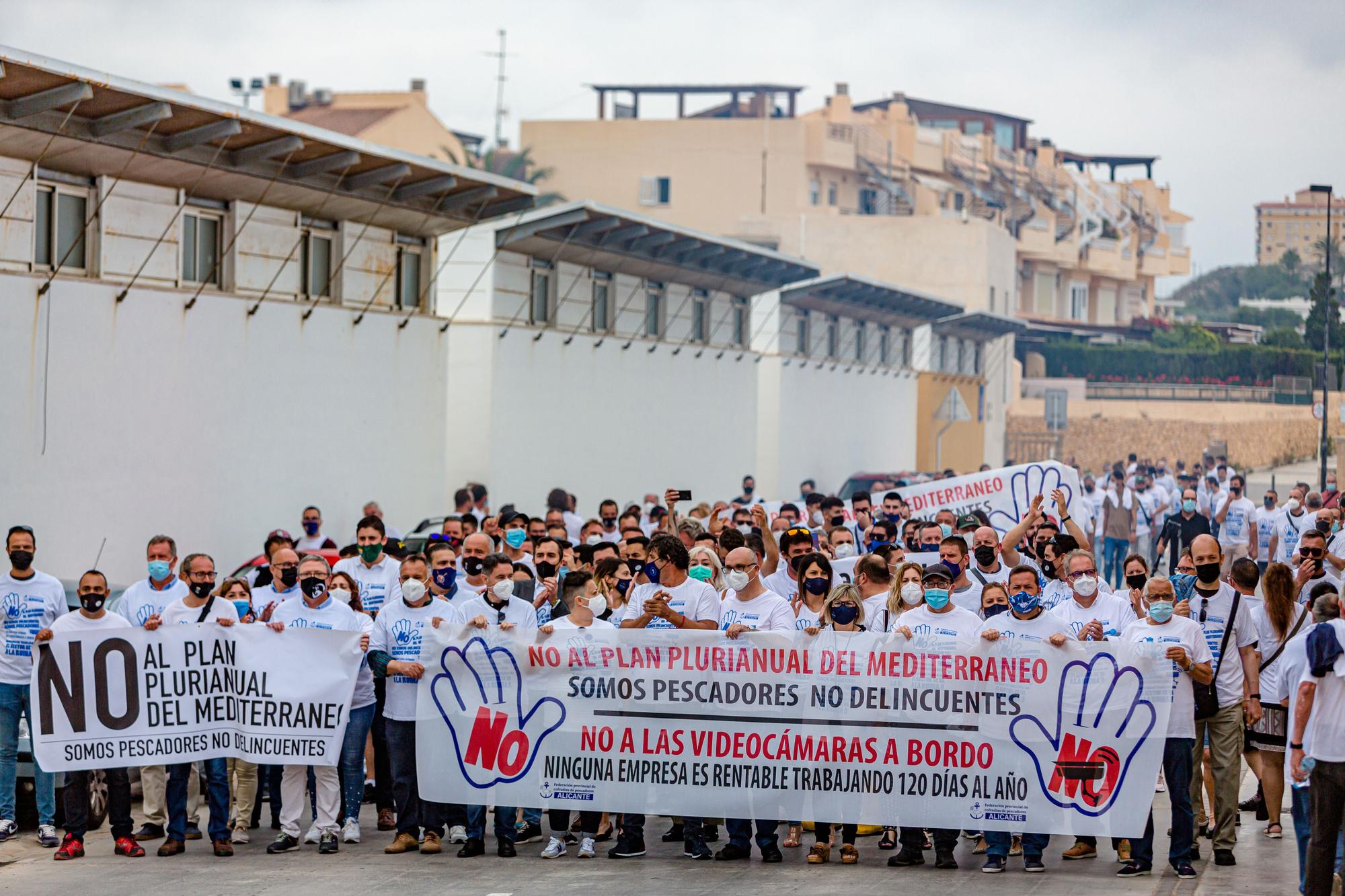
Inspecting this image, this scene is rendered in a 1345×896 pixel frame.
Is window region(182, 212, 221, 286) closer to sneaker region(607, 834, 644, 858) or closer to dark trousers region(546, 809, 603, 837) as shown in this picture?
dark trousers region(546, 809, 603, 837)

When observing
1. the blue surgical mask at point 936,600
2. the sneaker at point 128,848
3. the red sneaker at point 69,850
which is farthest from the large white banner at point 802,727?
the red sneaker at point 69,850

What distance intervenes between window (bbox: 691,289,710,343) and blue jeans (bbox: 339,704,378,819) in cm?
2554

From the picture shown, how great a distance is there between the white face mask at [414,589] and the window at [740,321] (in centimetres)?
2816

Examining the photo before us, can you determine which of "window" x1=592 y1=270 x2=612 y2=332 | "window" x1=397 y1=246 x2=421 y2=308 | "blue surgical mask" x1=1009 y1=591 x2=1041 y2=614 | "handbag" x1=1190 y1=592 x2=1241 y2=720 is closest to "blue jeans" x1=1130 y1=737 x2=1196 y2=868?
"handbag" x1=1190 y1=592 x2=1241 y2=720

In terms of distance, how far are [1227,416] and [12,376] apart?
5909 cm

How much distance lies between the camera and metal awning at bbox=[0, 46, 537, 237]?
1734 cm

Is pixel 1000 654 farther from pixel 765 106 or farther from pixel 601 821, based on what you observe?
pixel 765 106

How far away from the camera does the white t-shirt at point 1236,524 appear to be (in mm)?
25141

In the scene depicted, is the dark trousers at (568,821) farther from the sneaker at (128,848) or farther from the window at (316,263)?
the window at (316,263)

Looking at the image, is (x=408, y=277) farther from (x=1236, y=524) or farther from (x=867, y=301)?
(x=867, y=301)

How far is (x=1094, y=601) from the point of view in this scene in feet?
35.7

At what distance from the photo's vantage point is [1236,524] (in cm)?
2541

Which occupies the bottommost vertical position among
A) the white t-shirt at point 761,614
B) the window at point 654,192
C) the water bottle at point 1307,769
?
the water bottle at point 1307,769

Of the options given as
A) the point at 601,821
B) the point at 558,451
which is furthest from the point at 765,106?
the point at 601,821
